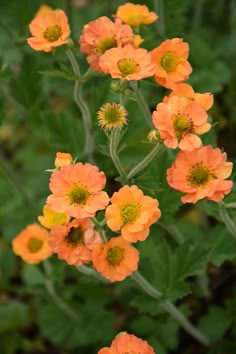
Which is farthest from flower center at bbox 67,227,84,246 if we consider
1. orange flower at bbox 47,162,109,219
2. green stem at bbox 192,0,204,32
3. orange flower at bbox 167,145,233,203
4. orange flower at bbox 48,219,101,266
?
green stem at bbox 192,0,204,32

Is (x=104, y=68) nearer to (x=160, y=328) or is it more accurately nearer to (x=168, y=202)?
(x=168, y=202)

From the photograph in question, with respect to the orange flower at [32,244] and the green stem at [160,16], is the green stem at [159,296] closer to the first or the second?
the orange flower at [32,244]

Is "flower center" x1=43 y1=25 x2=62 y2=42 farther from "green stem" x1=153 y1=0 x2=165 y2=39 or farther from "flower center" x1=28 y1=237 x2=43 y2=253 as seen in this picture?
"flower center" x1=28 y1=237 x2=43 y2=253

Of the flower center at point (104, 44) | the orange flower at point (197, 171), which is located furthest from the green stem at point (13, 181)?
the orange flower at point (197, 171)

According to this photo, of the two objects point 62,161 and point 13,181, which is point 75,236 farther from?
point 13,181

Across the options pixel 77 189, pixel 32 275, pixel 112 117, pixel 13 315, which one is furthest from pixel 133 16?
pixel 13 315

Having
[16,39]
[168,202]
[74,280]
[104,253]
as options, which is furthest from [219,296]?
[16,39]
